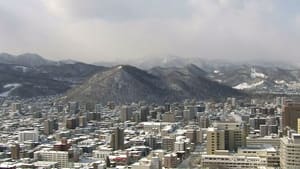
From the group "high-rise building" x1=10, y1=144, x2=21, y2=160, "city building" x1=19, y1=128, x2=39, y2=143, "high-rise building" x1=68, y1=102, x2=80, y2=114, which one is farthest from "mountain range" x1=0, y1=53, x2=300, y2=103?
"high-rise building" x1=10, y1=144, x2=21, y2=160

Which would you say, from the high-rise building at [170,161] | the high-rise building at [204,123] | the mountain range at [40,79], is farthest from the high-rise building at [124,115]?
the mountain range at [40,79]

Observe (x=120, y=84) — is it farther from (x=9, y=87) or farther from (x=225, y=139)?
(x=225, y=139)

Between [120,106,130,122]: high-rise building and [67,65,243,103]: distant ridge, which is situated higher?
[67,65,243,103]: distant ridge

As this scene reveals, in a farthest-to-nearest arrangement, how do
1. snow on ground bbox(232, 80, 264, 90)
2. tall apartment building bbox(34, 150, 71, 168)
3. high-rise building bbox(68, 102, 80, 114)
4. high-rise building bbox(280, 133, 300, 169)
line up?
snow on ground bbox(232, 80, 264, 90), high-rise building bbox(68, 102, 80, 114), tall apartment building bbox(34, 150, 71, 168), high-rise building bbox(280, 133, 300, 169)

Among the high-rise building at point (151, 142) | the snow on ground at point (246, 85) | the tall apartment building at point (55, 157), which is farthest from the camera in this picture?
the snow on ground at point (246, 85)

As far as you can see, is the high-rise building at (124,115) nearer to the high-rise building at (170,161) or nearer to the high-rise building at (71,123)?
the high-rise building at (71,123)

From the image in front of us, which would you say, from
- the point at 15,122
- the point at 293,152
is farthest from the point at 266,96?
the point at 293,152

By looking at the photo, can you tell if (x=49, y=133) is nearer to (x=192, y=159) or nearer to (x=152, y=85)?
(x=192, y=159)

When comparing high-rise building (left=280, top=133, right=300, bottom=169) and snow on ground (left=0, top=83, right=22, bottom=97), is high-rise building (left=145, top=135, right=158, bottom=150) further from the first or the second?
snow on ground (left=0, top=83, right=22, bottom=97)

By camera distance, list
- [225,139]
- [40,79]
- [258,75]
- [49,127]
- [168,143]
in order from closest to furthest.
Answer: [225,139], [168,143], [49,127], [40,79], [258,75]

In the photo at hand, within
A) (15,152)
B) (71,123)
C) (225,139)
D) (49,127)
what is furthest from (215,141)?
(71,123)

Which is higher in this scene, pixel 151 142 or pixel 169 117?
pixel 169 117
